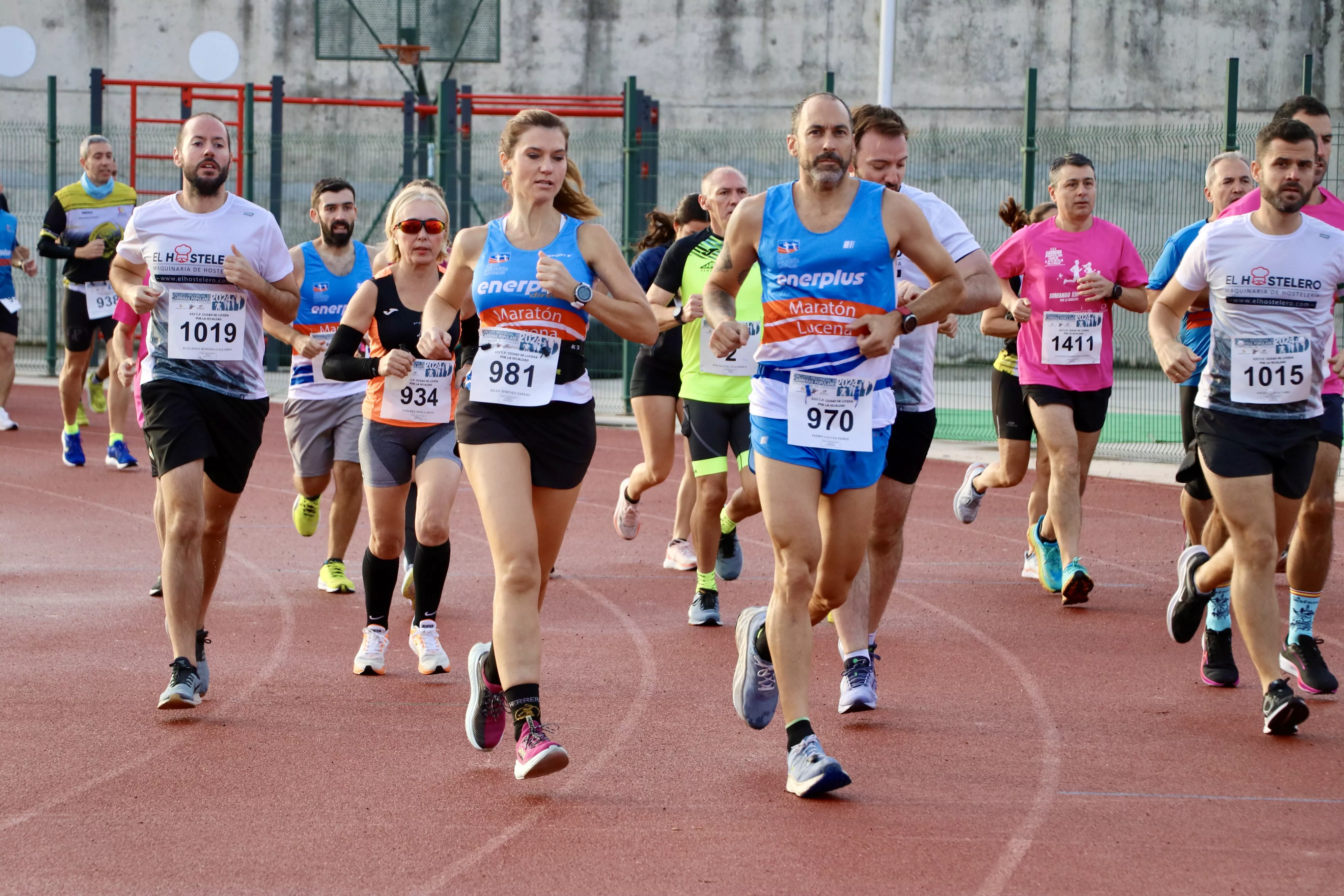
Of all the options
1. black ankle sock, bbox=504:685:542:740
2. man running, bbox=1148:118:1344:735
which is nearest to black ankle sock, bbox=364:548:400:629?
black ankle sock, bbox=504:685:542:740

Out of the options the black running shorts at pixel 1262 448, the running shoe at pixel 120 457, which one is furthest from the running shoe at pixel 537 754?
the running shoe at pixel 120 457

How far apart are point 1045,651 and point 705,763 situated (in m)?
2.44

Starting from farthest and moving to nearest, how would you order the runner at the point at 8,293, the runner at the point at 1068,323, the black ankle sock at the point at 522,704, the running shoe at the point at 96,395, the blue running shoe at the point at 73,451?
1. the running shoe at the point at 96,395
2. the runner at the point at 8,293
3. the blue running shoe at the point at 73,451
4. the runner at the point at 1068,323
5. the black ankle sock at the point at 522,704

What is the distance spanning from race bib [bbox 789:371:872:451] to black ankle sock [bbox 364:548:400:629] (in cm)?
231

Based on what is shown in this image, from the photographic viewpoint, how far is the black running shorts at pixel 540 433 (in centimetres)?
533

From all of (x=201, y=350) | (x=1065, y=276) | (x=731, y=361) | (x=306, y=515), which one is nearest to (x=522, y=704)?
(x=201, y=350)

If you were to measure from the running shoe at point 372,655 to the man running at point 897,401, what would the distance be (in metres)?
1.90

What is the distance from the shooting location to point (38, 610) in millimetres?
8039

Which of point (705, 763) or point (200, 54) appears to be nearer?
point (705, 763)

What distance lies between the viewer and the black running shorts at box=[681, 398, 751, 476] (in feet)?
26.7

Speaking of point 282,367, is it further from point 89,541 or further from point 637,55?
point 89,541

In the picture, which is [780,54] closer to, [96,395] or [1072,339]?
[96,395]

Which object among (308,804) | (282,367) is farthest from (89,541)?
(282,367)

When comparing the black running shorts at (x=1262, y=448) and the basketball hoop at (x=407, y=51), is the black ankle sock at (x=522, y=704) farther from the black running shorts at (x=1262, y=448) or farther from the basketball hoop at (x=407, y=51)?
the basketball hoop at (x=407, y=51)
